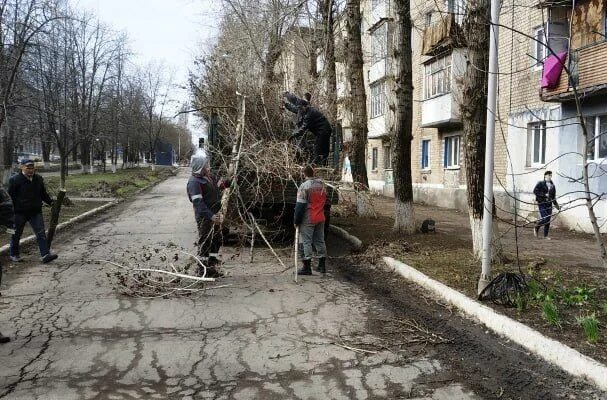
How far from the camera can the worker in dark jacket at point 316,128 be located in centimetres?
988

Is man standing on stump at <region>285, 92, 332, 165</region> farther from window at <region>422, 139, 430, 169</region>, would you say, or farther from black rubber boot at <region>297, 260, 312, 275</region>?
window at <region>422, 139, 430, 169</region>

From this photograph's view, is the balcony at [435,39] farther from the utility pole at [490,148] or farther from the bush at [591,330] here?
the bush at [591,330]

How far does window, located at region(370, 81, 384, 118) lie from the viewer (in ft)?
94.0

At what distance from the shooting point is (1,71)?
1490 centimetres

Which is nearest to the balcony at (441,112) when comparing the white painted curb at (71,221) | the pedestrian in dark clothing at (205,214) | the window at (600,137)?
the window at (600,137)

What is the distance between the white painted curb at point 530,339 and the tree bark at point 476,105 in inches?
76.9

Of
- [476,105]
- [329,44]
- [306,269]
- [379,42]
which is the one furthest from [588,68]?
[379,42]

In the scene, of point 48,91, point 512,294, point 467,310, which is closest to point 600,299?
point 512,294

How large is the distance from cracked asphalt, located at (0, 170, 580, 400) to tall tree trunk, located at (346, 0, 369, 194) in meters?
7.17

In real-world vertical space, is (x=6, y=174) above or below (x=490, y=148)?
below

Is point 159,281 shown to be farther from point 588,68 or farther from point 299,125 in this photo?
point 588,68

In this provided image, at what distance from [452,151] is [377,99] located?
27.7 feet

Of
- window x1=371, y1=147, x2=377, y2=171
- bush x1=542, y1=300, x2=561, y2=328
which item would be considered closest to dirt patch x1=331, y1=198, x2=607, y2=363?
bush x1=542, y1=300, x2=561, y2=328

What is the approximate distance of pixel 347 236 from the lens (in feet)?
36.3
